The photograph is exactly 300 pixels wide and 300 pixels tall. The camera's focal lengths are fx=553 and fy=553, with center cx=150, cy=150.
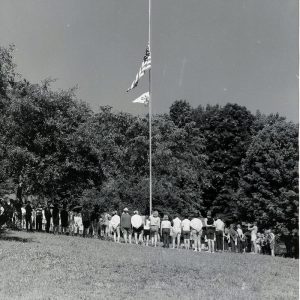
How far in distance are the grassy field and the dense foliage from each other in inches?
336

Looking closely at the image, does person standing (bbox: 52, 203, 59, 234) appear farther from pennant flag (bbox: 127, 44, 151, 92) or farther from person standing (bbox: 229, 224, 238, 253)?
person standing (bbox: 229, 224, 238, 253)

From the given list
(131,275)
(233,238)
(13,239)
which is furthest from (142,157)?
(131,275)

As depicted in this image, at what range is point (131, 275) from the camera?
15.5m

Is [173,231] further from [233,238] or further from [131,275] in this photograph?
[131,275]

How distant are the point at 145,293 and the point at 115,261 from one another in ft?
15.4

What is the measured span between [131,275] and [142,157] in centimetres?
2993

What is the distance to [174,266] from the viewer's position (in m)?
17.5

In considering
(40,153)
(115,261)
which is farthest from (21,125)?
(115,261)

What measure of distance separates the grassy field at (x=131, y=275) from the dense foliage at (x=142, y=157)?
8.55 m

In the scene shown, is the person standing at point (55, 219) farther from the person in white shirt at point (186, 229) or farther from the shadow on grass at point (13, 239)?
the person in white shirt at point (186, 229)

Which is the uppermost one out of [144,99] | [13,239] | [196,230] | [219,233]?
[144,99]

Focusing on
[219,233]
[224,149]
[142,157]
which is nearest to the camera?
[219,233]

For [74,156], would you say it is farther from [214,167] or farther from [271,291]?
[214,167]

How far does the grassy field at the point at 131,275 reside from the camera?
13.4 m
